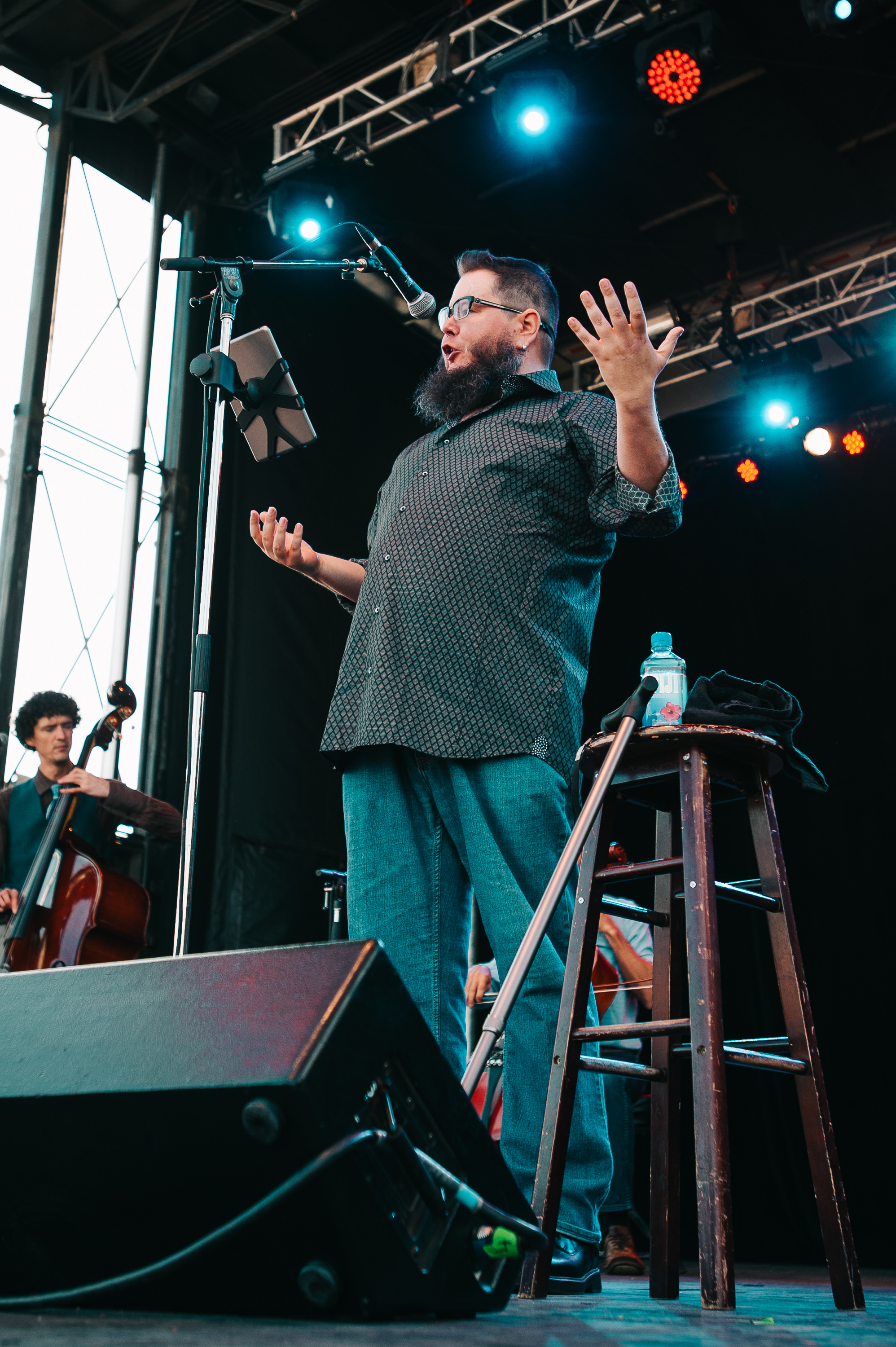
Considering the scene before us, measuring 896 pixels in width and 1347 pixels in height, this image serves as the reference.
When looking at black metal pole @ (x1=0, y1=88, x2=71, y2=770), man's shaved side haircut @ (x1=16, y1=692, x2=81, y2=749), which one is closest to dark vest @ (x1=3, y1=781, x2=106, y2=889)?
man's shaved side haircut @ (x1=16, y1=692, x2=81, y2=749)

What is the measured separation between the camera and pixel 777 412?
5.59 metres

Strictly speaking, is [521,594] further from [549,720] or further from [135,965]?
[135,965]

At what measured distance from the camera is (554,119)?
170 inches

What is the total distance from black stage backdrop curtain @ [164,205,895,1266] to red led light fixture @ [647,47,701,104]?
193 cm

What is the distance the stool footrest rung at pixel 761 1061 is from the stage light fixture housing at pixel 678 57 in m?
3.68

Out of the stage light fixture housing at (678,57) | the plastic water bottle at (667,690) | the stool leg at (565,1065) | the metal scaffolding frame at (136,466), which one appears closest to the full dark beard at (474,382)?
the plastic water bottle at (667,690)

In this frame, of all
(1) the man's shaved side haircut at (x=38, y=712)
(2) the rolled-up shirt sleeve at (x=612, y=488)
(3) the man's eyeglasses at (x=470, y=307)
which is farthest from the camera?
(1) the man's shaved side haircut at (x=38, y=712)

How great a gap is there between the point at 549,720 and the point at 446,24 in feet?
12.9

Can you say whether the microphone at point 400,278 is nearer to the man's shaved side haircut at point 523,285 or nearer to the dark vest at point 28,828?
the man's shaved side haircut at point 523,285

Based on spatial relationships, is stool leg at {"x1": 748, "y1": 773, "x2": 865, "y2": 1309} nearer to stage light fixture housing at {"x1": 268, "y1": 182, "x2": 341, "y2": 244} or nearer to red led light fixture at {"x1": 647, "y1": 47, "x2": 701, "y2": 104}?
red led light fixture at {"x1": 647, "y1": 47, "x2": 701, "y2": 104}

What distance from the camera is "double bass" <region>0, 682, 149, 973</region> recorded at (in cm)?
346

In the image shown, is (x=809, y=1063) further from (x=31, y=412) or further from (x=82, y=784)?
(x=31, y=412)

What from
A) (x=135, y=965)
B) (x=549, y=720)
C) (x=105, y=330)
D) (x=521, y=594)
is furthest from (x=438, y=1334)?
(x=105, y=330)

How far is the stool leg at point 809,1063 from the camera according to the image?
4.72 ft
